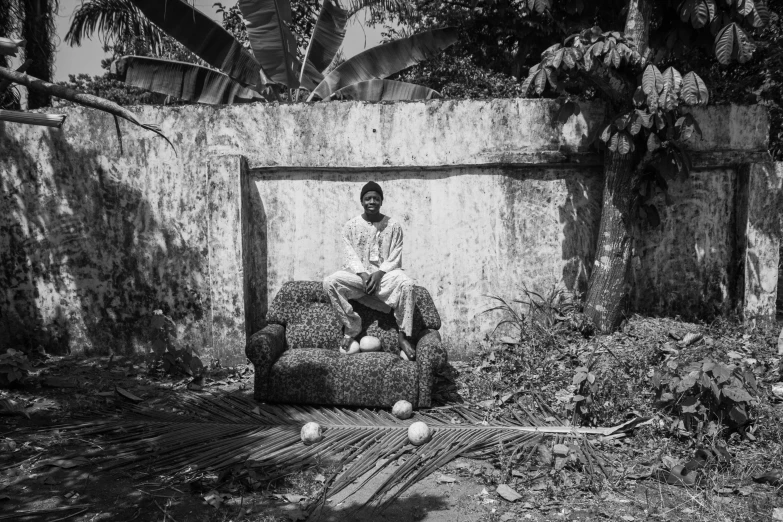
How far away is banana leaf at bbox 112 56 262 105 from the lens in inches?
362

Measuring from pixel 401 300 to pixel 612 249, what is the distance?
93.4 inches

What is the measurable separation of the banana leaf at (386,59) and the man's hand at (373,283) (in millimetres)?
4957

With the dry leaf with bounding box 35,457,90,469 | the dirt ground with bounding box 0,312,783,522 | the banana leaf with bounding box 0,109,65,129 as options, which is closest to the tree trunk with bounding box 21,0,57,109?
the banana leaf with bounding box 0,109,65,129

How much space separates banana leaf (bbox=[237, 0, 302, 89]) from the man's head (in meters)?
4.02

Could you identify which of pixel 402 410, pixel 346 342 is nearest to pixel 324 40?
pixel 346 342

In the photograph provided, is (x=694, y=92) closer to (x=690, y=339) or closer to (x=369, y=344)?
(x=690, y=339)

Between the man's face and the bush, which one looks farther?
the man's face

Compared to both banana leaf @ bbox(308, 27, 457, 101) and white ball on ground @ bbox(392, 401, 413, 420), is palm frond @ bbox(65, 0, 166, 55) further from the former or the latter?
white ball on ground @ bbox(392, 401, 413, 420)

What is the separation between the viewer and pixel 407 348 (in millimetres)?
5828

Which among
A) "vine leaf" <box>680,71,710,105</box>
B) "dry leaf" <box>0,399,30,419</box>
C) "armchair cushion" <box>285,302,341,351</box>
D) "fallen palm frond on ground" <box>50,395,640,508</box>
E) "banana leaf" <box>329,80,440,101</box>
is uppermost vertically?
"banana leaf" <box>329,80,440,101</box>

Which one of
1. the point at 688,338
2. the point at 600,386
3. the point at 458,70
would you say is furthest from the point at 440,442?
the point at 458,70

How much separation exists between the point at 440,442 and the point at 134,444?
7.28 feet

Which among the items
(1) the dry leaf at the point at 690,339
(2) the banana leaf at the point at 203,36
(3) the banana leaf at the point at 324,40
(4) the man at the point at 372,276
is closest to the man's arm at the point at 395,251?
(4) the man at the point at 372,276

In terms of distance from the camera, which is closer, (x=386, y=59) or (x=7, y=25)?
(x=7, y=25)
